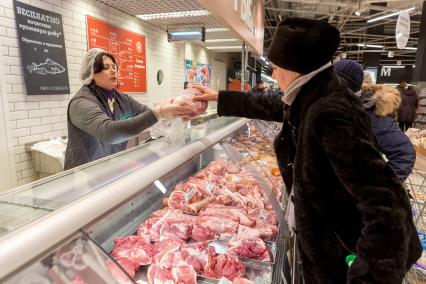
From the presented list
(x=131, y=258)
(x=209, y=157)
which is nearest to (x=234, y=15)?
(x=209, y=157)

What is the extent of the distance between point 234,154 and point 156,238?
853mm

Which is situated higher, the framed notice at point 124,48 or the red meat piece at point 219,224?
the framed notice at point 124,48

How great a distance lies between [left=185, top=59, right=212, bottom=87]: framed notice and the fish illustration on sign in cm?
589

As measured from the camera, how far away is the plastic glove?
161 centimetres

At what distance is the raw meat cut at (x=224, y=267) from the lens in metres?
1.43

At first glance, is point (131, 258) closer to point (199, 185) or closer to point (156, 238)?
point (156, 238)

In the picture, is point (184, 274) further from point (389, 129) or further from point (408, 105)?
point (408, 105)

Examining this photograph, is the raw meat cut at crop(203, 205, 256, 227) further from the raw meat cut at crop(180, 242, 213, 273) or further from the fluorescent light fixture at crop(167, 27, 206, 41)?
the fluorescent light fixture at crop(167, 27, 206, 41)

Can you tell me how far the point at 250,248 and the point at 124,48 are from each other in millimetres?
6329

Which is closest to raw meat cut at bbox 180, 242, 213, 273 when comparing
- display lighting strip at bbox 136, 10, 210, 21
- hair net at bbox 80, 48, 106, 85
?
hair net at bbox 80, 48, 106, 85

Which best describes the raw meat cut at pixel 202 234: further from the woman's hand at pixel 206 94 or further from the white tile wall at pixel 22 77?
the white tile wall at pixel 22 77

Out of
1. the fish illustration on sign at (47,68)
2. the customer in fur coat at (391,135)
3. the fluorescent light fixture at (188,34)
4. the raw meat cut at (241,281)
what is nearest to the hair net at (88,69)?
the raw meat cut at (241,281)

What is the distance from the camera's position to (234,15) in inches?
114

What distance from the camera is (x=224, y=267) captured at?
57.4 inches
